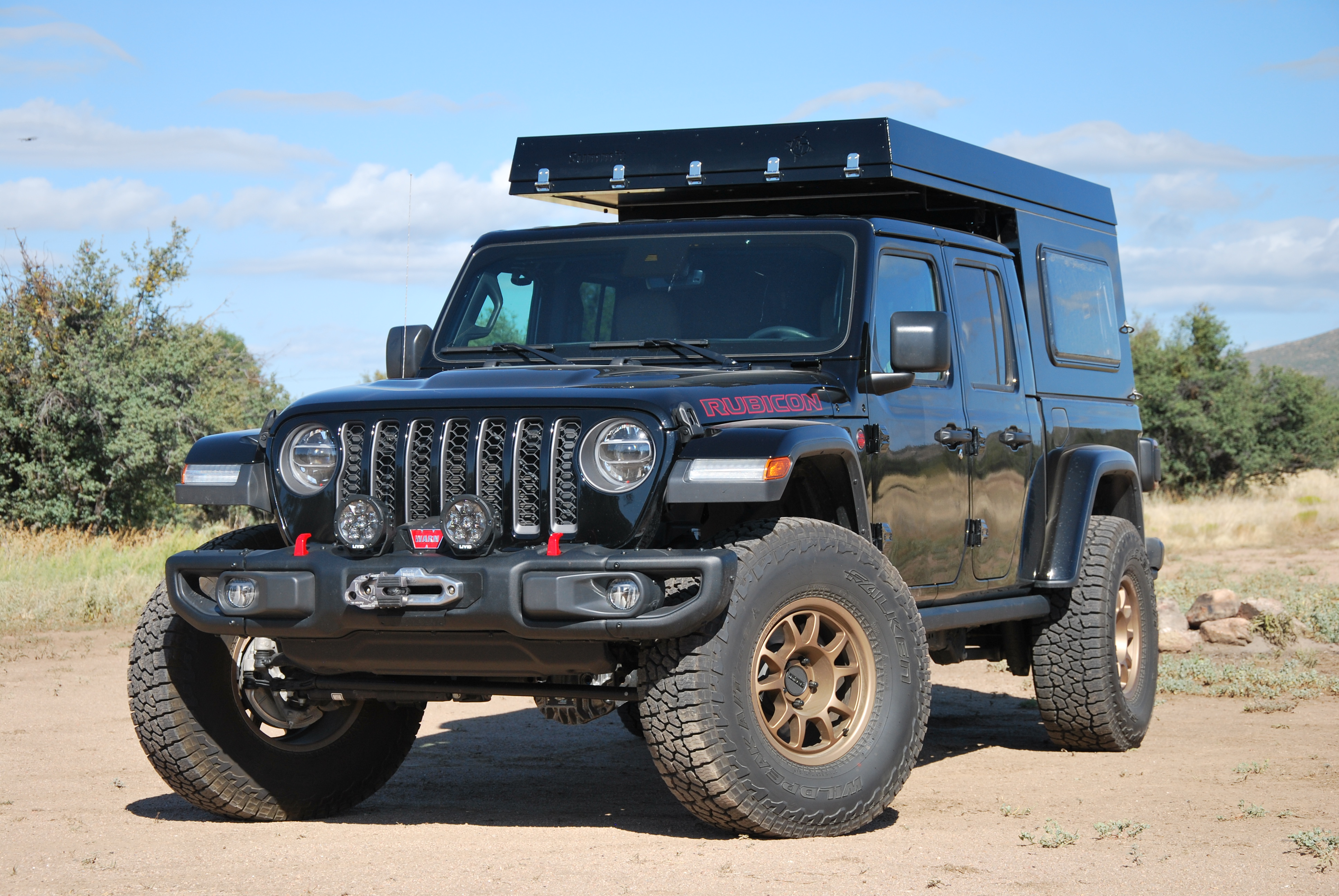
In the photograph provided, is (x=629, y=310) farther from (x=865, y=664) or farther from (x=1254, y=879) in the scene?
(x=1254, y=879)

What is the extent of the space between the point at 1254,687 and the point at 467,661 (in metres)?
6.61

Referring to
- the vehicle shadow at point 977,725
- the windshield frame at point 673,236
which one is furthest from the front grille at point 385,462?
the vehicle shadow at point 977,725

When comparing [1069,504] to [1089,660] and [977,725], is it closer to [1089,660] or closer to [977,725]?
[1089,660]

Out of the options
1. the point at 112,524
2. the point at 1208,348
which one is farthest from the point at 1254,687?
the point at 1208,348

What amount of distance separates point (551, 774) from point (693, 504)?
103 inches

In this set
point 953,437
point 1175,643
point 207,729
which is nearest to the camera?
point 207,729

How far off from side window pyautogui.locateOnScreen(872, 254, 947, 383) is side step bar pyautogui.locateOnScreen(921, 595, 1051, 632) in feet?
3.27

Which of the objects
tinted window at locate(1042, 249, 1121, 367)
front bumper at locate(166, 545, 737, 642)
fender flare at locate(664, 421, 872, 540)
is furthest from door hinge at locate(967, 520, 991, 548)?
front bumper at locate(166, 545, 737, 642)

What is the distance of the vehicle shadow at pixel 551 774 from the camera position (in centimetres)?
586

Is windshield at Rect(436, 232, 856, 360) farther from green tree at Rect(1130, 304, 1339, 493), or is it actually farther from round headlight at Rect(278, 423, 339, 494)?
green tree at Rect(1130, 304, 1339, 493)

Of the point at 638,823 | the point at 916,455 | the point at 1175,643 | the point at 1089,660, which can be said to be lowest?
the point at 1175,643

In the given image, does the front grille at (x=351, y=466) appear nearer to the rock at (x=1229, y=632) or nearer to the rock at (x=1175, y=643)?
the rock at (x=1175, y=643)

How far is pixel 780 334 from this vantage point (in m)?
6.12

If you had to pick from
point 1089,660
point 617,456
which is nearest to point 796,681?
point 617,456
